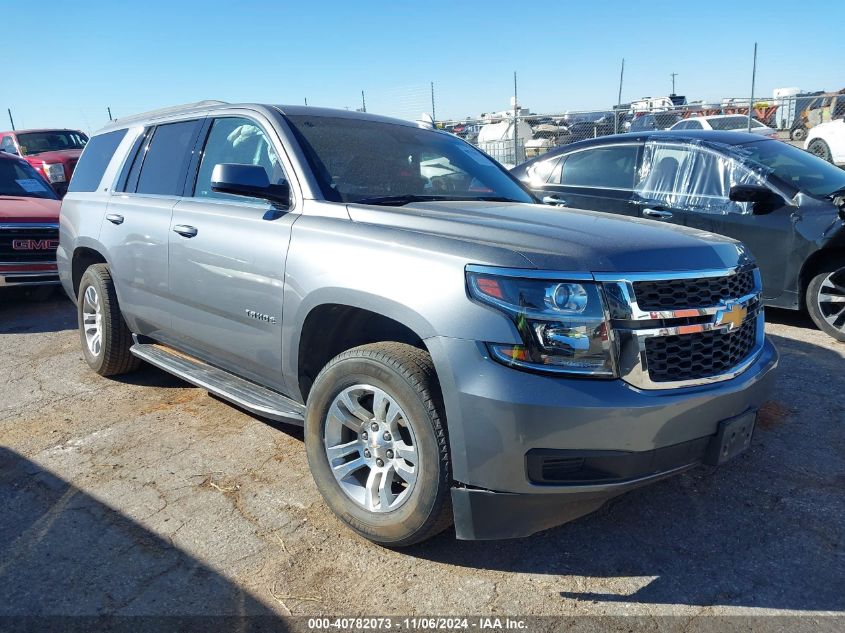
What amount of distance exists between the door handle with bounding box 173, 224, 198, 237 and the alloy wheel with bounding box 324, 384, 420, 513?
148 cm

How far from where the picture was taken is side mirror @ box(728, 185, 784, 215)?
18.4 feet

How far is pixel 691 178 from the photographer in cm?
615

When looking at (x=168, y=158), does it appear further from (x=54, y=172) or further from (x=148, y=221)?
(x=54, y=172)

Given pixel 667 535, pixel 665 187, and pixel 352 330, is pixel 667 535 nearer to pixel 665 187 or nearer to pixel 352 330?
pixel 352 330

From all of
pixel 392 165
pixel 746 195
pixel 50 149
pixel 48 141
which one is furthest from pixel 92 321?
pixel 48 141

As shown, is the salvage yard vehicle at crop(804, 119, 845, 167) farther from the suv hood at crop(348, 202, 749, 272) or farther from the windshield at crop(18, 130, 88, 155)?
the windshield at crop(18, 130, 88, 155)

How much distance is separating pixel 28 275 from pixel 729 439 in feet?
24.2

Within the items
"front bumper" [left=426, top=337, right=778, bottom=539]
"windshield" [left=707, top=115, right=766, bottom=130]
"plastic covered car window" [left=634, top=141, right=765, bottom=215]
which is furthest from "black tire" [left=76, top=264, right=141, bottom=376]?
"windshield" [left=707, top=115, right=766, bottom=130]

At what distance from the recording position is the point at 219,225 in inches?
143

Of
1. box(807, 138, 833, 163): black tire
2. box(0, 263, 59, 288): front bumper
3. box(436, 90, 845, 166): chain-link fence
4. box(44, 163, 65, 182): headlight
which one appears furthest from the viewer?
box(436, 90, 845, 166): chain-link fence

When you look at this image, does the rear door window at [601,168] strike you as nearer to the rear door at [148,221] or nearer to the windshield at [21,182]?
the rear door at [148,221]

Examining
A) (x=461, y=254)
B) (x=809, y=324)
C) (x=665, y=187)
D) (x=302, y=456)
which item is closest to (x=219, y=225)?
(x=302, y=456)

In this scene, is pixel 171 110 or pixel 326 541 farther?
pixel 171 110

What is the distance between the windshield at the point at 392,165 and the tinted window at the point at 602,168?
2.67 meters
